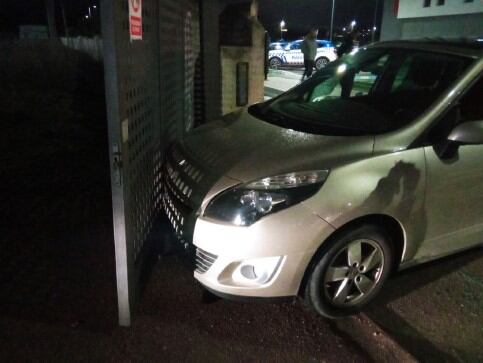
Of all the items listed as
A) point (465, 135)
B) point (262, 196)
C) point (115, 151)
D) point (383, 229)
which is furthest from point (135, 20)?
point (465, 135)

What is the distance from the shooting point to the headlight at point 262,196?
8.89 ft

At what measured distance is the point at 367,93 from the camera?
415 centimetres

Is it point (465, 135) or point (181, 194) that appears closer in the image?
point (465, 135)

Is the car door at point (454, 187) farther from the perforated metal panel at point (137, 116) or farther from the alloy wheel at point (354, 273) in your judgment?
the perforated metal panel at point (137, 116)

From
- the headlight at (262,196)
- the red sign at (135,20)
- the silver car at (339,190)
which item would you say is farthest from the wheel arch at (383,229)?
the red sign at (135,20)

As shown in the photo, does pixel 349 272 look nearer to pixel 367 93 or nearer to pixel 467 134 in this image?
pixel 467 134

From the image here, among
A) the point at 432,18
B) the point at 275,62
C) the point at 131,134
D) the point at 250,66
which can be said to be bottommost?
the point at 275,62

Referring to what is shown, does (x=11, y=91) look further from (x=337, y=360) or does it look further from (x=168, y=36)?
(x=337, y=360)

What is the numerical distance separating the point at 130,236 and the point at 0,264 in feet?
4.41

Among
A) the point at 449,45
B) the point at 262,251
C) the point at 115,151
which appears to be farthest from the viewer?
the point at 449,45

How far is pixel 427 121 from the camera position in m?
3.04

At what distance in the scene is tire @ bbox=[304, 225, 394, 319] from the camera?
2852 millimetres

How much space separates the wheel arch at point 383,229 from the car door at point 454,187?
21 cm

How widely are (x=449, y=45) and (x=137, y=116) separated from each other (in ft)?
7.65
